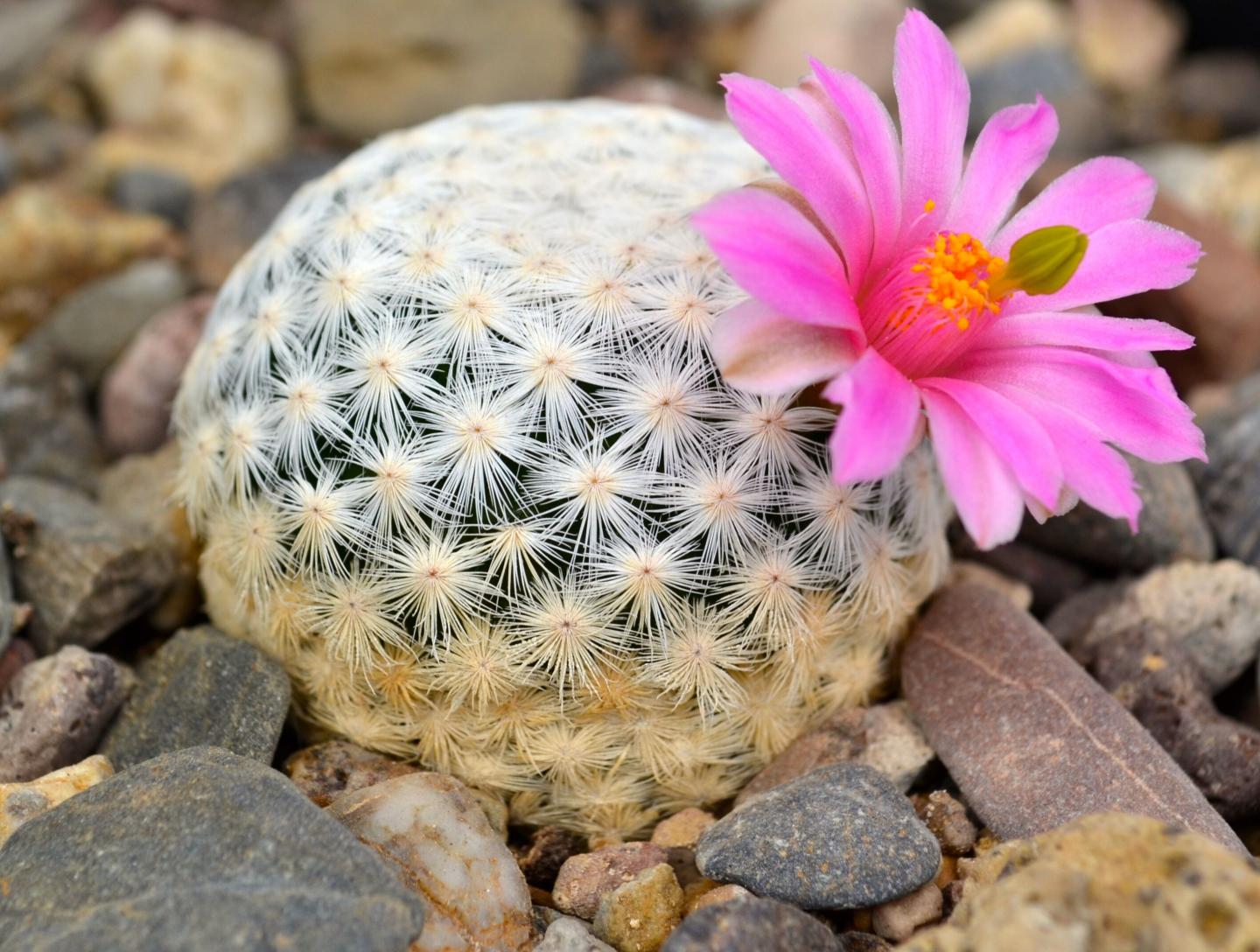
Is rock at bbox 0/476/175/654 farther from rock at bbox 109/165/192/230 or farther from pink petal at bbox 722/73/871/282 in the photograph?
rock at bbox 109/165/192/230

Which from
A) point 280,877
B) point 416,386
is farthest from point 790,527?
point 280,877

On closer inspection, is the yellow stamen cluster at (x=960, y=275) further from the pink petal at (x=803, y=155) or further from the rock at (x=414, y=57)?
the rock at (x=414, y=57)

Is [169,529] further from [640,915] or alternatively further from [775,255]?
[775,255]

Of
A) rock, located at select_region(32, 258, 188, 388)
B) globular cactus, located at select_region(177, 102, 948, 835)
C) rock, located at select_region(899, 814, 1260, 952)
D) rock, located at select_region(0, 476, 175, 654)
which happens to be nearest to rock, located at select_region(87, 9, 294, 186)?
rock, located at select_region(32, 258, 188, 388)

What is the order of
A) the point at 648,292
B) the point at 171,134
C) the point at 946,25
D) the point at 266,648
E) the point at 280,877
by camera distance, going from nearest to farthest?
the point at 280,877, the point at 648,292, the point at 266,648, the point at 171,134, the point at 946,25

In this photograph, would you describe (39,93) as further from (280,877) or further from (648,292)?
(280,877)

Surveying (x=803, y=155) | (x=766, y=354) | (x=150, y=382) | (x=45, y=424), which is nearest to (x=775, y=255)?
(x=766, y=354)
